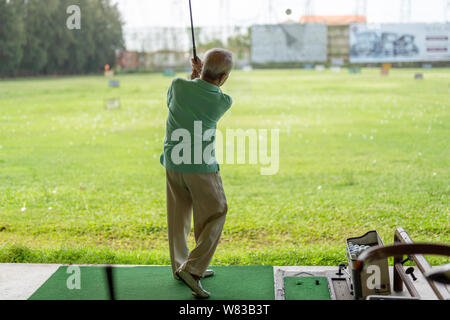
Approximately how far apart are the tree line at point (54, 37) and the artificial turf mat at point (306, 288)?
20.1ft

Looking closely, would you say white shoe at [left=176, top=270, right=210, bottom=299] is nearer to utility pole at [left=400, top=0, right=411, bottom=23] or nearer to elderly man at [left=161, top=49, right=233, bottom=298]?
elderly man at [left=161, top=49, right=233, bottom=298]

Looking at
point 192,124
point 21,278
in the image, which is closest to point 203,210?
A: point 192,124

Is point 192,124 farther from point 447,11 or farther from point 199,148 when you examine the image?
point 447,11

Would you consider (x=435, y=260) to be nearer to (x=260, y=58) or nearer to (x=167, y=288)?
(x=167, y=288)

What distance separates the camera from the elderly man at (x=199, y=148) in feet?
9.13

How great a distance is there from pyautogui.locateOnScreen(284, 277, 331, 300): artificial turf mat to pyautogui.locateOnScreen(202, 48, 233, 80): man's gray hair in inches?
48.7

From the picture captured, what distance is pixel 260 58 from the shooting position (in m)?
6.33

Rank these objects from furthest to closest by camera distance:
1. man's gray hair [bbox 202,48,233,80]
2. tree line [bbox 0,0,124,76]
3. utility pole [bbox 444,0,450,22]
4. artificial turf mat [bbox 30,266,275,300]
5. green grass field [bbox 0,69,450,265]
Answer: tree line [bbox 0,0,124,76] < utility pole [bbox 444,0,450,22] < green grass field [bbox 0,69,450,265] < artificial turf mat [bbox 30,266,275,300] < man's gray hair [bbox 202,48,233,80]

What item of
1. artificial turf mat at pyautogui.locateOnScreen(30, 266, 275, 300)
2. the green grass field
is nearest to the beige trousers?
artificial turf mat at pyautogui.locateOnScreen(30, 266, 275, 300)

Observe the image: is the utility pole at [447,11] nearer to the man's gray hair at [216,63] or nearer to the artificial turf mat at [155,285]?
the artificial turf mat at [155,285]

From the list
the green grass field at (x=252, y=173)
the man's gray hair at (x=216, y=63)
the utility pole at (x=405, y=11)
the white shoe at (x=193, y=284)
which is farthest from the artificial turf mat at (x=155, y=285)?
the utility pole at (x=405, y=11)

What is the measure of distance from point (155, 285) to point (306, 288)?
2.82 feet

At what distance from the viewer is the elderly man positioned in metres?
2.78

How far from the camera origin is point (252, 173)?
6.93 meters
